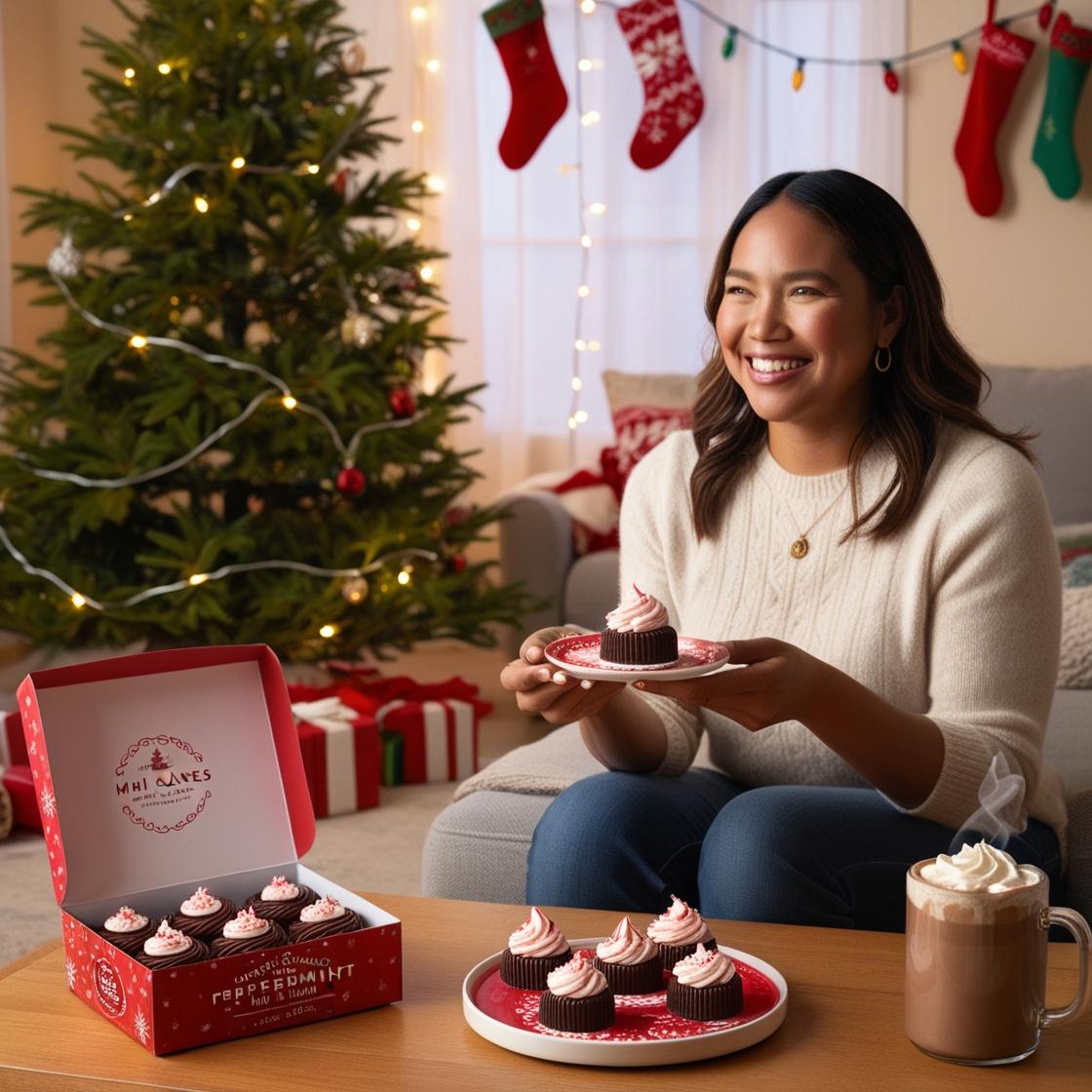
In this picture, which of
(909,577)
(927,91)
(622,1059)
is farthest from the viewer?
(927,91)

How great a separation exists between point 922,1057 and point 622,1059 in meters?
0.21

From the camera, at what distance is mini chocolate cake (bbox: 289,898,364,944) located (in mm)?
1138

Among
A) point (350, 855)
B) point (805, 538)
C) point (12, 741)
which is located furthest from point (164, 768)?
point (12, 741)

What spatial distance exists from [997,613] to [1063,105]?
314 cm

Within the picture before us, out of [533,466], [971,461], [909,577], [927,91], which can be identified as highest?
[927,91]

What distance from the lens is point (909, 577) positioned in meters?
1.53

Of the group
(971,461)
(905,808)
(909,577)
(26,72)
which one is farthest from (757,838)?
(26,72)

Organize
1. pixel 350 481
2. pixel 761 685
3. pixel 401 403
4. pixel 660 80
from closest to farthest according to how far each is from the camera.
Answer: pixel 761 685 < pixel 350 481 < pixel 401 403 < pixel 660 80

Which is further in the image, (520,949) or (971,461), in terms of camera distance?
(971,461)

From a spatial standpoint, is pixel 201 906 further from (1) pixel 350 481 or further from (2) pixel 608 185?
(2) pixel 608 185

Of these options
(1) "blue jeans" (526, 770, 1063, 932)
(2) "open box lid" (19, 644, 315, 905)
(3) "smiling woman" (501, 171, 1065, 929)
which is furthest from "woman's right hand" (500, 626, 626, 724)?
(2) "open box lid" (19, 644, 315, 905)

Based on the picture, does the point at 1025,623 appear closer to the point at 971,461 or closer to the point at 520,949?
the point at 971,461

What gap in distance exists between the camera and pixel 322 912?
116 cm

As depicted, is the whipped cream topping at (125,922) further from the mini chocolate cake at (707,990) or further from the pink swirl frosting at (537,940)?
the mini chocolate cake at (707,990)
